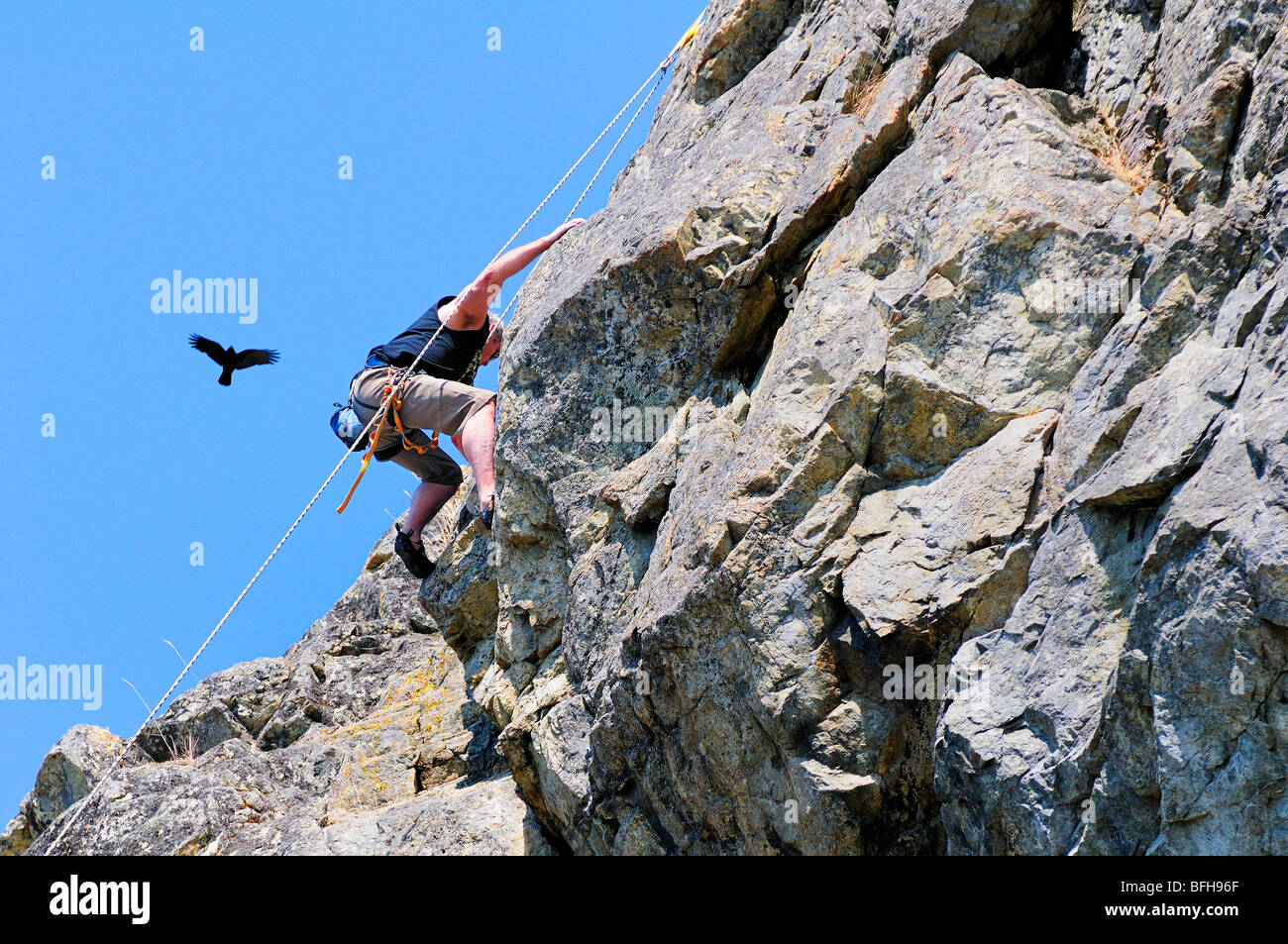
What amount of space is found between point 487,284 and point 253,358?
4.28m

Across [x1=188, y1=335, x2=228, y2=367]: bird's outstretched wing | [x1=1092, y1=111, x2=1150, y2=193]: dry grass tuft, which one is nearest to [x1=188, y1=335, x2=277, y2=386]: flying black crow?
[x1=188, y1=335, x2=228, y2=367]: bird's outstretched wing

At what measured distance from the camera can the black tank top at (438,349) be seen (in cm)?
1416

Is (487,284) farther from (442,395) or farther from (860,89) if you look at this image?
(860,89)

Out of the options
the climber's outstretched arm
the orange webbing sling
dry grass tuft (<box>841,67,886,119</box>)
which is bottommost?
the orange webbing sling

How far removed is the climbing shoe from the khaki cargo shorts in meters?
1.15

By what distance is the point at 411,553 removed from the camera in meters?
14.7

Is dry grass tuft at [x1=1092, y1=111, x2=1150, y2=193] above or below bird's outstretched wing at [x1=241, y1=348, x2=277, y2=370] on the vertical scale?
below

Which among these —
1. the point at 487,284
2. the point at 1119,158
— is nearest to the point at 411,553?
the point at 487,284

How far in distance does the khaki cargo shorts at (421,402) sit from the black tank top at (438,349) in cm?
21

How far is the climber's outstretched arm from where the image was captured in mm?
13664

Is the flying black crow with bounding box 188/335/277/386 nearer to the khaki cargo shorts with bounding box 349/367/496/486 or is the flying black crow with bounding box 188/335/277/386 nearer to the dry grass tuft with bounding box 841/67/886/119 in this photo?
the khaki cargo shorts with bounding box 349/367/496/486

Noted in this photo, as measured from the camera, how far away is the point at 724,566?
8.84 m
